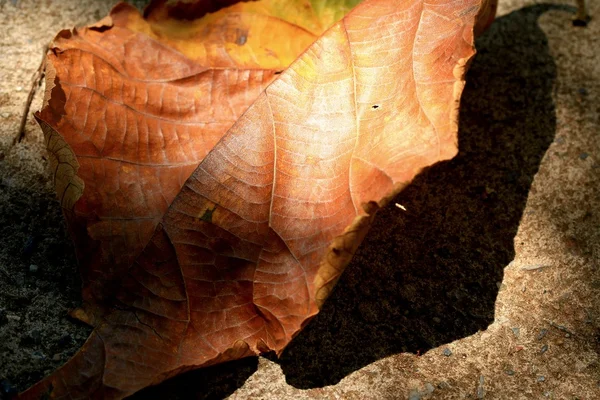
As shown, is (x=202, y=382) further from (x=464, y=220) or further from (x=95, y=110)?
(x=464, y=220)

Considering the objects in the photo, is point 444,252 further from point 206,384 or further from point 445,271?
point 206,384

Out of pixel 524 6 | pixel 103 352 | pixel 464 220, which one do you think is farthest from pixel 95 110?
pixel 524 6

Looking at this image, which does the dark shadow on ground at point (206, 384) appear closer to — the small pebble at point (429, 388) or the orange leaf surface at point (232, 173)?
the orange leaf surface at point (232, 173)

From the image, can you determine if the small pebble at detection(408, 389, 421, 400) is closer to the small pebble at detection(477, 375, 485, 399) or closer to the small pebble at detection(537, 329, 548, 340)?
the small pebble at detection(477, 375, 485, 399)

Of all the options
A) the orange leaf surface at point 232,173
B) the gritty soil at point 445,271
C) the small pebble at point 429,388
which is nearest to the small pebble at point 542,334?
the gritty soil at point 445,271

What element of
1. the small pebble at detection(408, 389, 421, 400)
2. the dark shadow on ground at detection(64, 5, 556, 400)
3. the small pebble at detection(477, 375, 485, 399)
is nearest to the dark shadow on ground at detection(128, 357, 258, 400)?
the dark shadow on ground at detection(64, 5, 556, 400)

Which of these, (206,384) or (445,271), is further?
(445,271)

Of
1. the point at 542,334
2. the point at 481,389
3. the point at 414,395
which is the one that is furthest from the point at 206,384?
the point at 542,334
